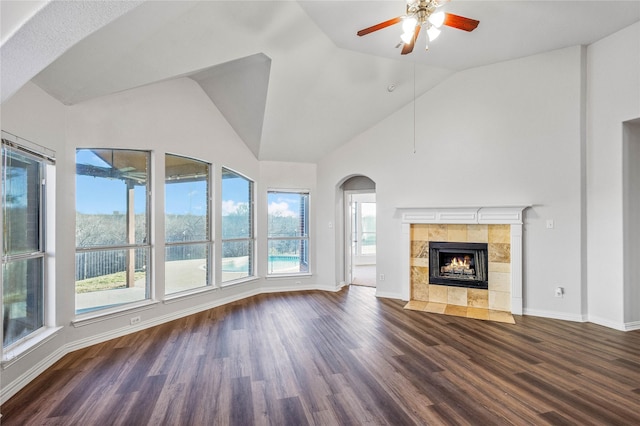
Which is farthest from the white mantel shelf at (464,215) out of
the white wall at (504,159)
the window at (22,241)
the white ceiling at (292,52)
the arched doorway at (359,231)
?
the window at (22,241)

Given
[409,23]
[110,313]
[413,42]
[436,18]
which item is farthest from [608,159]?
[110,313]

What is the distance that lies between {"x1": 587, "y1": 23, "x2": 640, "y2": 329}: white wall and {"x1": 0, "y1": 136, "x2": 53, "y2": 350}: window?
6.45 m

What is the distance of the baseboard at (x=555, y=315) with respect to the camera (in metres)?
4.33

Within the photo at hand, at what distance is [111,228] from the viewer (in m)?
3.97

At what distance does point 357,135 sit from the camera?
6031mm

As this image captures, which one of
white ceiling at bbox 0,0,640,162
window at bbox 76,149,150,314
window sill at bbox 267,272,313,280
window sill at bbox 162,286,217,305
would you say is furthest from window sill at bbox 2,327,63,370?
window sill at bbox 267,272,313,280

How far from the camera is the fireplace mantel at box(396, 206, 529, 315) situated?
466 centimetres

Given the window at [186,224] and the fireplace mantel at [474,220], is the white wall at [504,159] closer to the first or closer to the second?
the fireplace mantel at [474,220]

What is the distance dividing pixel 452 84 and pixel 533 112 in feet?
4.16

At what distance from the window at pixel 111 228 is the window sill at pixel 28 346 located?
0.48 metres

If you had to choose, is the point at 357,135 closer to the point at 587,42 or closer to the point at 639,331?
the point at 587,42

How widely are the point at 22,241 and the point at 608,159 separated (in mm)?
6683

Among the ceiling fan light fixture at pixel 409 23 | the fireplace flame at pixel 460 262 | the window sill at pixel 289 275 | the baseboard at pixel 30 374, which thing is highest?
the ceiling fan light fixture at pixel 409 23

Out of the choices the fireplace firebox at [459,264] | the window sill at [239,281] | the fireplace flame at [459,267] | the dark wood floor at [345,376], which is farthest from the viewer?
the window sill at [239,281]
